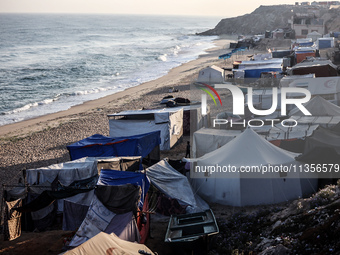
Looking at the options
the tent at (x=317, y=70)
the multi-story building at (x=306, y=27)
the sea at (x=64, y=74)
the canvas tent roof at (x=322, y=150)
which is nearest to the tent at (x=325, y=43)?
the sea at (x=64, y=74)

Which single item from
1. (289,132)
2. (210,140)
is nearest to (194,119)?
(210,140)

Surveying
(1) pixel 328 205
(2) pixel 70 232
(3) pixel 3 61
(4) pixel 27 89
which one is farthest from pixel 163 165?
(3) pixel 3 61

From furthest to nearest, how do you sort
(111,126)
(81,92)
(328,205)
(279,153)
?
(81,92) → (111,126) → (279,153) → (328,205)

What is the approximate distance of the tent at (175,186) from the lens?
516 inches

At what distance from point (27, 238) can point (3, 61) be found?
62723 millimetres

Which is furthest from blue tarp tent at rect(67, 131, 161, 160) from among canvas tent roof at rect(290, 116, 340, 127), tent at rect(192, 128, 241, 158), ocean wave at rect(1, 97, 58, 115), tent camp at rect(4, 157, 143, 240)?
ocean wave at rect(1, 97, 58, 115)

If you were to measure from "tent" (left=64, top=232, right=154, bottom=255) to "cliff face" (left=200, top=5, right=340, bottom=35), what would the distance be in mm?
98375

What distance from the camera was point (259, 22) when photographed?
113 metres

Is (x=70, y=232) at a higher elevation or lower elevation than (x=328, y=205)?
lower

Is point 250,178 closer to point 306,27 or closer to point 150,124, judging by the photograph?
point 150,124

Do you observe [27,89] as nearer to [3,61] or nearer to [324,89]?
[3,61]

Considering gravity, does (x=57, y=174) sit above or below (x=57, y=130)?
above

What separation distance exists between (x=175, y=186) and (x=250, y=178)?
2.48 metres

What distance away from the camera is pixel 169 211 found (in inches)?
510
